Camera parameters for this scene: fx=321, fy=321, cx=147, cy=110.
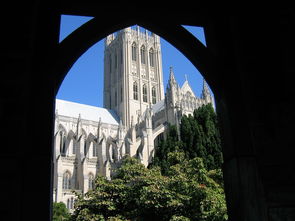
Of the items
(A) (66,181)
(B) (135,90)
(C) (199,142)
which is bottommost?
(A) (66,181)

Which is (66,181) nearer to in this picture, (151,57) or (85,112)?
(85,112)

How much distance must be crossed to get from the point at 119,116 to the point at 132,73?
7.72 metres

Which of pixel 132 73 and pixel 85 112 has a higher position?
pixel 132 73

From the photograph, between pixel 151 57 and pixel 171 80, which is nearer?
pixel 171 80

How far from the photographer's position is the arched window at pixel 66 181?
124ft

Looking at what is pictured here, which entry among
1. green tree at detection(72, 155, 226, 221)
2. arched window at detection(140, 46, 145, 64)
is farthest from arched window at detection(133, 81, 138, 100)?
green tree at detection(72, 155, 226, 221)

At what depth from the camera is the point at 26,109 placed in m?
2.31

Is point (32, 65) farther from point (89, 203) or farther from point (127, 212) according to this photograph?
point (89, 203)

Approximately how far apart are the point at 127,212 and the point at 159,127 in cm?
2858

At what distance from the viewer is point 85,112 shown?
164 ft


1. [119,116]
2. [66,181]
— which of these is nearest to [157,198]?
[66,181]

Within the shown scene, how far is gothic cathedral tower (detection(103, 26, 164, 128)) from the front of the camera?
53.0 meters

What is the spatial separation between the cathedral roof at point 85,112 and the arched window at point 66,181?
10.5m

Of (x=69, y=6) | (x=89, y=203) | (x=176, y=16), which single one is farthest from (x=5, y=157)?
(x=89, y=203)
